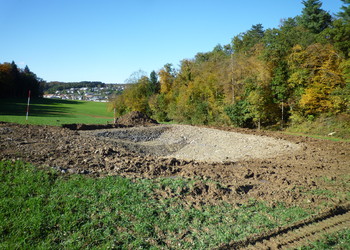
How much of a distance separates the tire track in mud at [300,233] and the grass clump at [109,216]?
16 cm

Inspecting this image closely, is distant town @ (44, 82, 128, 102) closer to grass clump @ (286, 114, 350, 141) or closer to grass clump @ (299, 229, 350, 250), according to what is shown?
grass clump @ (286, 114, 350, 141)

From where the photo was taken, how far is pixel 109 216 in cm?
423

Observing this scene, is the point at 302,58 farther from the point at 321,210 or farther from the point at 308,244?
the point at 308,244

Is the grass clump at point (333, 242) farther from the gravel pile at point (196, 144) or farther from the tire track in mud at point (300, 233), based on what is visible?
the gravel pile at point (196, 144)

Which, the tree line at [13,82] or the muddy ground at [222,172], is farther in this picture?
the tree line at [13,82]

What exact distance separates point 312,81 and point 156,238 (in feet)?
72.2

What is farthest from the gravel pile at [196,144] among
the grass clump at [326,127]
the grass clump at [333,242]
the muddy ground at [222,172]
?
the grass clump at [326,127]

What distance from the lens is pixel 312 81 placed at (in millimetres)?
21516

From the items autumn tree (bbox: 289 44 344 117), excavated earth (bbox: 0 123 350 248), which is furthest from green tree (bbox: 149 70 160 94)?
excavated earth (bbox: 0 123 350 248)

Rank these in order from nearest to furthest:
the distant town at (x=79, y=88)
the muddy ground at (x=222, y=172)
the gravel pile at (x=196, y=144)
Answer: the muddy ground at (x=222, y=172)
the gravel pile at (x=196, y=144)
the distant town at (x=79, y=88)

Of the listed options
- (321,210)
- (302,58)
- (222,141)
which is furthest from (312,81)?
(321,210)

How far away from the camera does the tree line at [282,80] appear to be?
64.6 feet

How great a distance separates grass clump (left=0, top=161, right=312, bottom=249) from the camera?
3.64 m

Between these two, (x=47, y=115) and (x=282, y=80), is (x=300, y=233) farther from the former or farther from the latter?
(x=47, y=115)
